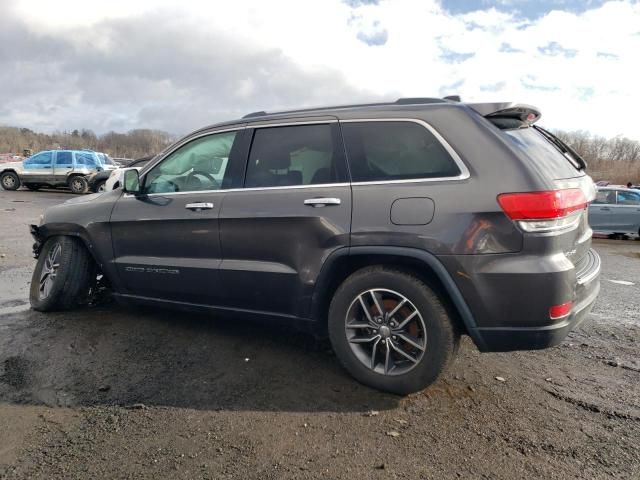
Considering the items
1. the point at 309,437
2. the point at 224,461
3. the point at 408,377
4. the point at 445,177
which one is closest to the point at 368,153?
the point at 445,177

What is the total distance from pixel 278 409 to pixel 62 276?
2712mm

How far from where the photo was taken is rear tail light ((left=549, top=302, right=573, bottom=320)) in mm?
2744

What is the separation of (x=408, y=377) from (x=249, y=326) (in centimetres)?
176

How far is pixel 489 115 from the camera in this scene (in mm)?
3070

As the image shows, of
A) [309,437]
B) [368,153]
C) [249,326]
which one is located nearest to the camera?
[309,437]

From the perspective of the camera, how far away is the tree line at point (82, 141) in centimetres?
8044

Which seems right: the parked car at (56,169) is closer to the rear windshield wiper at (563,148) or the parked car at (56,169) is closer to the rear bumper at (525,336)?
the rear windshield wiper at (563,148)

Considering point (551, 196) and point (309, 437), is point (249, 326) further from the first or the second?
point (551, 196)

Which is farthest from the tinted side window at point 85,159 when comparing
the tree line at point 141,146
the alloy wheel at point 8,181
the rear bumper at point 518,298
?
the tree line at point 141,146

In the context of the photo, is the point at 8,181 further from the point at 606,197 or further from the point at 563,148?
the point at 563,148

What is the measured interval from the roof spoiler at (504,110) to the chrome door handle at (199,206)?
6.47ft

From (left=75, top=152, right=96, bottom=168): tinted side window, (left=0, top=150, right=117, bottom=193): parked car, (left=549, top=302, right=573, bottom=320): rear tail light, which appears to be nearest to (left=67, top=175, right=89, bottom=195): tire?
(left=0, top=150, right=117, bottom=193): parked car

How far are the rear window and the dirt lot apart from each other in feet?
4.70

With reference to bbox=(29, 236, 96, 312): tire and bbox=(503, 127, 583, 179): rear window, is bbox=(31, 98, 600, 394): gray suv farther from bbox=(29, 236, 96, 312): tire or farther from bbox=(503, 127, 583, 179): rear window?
bbox=(29, 236, 96, 312): tire
